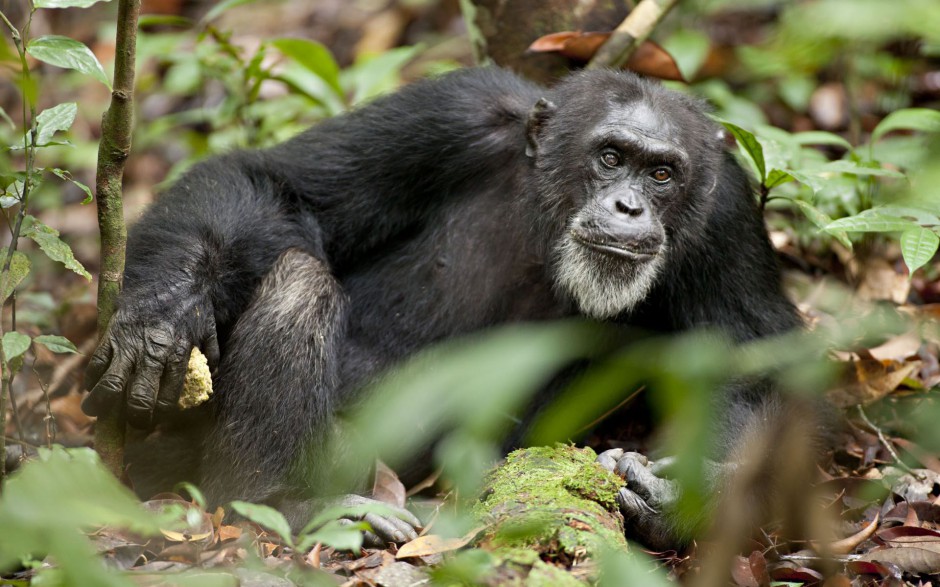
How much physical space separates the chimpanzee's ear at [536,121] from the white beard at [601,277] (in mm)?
732

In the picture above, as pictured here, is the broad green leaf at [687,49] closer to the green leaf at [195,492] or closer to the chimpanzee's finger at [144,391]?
the chimpanzee's finger at [144,391]

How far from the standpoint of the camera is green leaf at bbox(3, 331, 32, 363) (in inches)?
171

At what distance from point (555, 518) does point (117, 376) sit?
2.42 metres

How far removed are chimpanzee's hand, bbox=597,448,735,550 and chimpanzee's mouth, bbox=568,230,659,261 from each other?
1133mm

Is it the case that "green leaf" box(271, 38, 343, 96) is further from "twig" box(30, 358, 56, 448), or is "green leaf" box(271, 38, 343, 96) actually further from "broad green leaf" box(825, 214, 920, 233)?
"broad green leaf" box(825, 214, 920, 233)

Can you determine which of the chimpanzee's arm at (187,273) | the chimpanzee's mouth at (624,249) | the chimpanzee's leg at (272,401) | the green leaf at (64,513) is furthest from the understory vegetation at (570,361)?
the chimpanzee's mouth at (624,249)

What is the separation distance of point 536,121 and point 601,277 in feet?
3.93

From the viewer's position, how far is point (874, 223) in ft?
18.2

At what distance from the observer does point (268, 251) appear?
19.5 ft

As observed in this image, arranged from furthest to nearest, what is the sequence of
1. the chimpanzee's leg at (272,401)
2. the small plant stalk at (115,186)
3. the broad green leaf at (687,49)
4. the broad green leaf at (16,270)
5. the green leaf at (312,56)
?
the broad green leaf at (687,49) → the green leaf at (312,56) → the chimpanzee's leg at (272,401) → the broad green leaf at (16,270) → the small plant stalk at (115,186)

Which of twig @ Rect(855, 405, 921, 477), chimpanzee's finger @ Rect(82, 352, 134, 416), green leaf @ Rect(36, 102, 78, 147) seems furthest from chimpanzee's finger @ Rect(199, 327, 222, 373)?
twig @ Rect(855, 405, 921, 477)

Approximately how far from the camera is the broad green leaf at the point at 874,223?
5461 mm

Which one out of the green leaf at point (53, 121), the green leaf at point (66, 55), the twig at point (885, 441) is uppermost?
the green leaf at point (66, 55)

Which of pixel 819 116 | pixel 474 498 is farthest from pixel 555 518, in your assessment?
pixel 819 116
